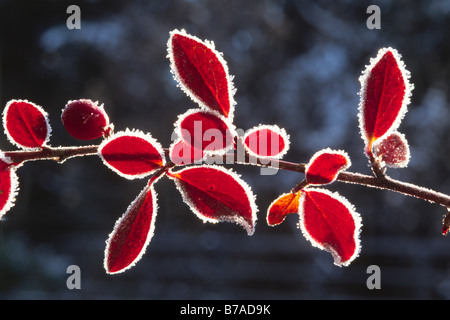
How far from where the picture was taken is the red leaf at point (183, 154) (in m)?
0.34

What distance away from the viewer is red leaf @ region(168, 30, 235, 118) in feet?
1.10

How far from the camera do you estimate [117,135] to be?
0.34 metres

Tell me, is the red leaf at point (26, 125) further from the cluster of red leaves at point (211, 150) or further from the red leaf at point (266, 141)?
the red leaf at point (266, 141)

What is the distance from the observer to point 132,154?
344mm

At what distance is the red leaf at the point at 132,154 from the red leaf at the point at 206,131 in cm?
3

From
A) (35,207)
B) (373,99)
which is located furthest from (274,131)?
(35,207)

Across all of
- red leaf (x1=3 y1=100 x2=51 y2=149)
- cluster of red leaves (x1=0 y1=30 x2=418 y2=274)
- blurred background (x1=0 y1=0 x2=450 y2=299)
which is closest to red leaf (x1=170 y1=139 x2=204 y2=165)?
cluster of red leaves (x1=0 y1=30 x2=418 y2=274)

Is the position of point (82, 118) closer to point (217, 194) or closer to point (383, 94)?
point (217, 194)

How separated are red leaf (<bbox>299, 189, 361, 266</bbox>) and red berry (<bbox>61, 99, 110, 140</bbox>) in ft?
0.61

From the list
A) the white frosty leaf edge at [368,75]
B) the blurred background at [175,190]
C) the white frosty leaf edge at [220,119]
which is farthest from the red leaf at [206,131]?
the blurred background at [175,190]

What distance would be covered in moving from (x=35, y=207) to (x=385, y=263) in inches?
112

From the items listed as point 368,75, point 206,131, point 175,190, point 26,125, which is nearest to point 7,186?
point 26,125

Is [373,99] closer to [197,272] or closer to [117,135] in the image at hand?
[117,135]

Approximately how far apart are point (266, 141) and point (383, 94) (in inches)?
3.9
